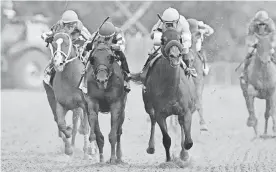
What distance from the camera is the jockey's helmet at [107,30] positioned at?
13297mm

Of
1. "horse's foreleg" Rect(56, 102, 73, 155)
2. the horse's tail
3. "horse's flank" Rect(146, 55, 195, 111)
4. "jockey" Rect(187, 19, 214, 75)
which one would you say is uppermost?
"jockey" Rect(187, 19, 214, 75)

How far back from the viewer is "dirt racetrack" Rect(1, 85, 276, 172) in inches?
540

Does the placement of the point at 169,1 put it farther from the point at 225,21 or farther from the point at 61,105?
the point at 61,105

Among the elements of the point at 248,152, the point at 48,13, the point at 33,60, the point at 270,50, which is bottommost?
the point at 248,152

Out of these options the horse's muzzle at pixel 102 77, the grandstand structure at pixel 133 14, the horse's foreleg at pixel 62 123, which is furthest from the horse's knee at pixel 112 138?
the grandstand structure at pixel 133 14

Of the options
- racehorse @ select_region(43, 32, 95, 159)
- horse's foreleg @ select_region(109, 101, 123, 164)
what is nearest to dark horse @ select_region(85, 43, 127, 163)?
horse's foreleg @ select_region(109, 101, 123, 164)

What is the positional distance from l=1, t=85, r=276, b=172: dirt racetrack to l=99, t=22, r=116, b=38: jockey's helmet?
1.87 metres

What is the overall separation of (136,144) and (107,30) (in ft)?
14.9

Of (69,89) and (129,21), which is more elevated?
(129,21)

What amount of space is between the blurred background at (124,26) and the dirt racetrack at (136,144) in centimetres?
424

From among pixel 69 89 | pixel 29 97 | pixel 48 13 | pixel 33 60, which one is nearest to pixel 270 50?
pixel 69 89

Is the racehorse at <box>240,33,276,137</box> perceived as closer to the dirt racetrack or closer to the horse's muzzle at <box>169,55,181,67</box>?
the dirt racetrack

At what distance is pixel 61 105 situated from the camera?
14.8 metres

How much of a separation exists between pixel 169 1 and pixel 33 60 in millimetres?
8391
